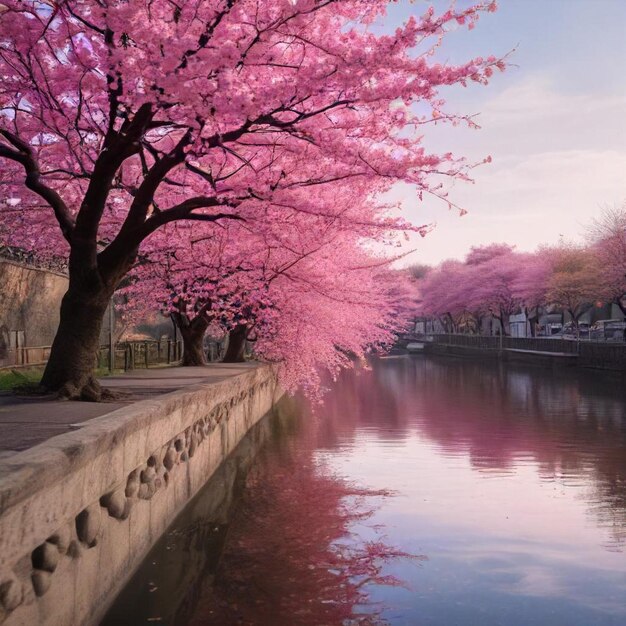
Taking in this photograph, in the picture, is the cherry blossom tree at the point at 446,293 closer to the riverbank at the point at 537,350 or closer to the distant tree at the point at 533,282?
the riverbank at the point at 537,350

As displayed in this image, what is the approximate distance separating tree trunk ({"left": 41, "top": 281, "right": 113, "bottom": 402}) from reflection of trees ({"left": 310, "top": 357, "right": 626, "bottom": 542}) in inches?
268

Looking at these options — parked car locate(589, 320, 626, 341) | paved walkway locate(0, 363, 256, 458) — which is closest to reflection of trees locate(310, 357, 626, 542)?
paved walkway locate(0, 363, 256, 458)

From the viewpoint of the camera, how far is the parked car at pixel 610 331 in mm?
53600

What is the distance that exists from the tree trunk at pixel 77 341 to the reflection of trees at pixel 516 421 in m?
6.82

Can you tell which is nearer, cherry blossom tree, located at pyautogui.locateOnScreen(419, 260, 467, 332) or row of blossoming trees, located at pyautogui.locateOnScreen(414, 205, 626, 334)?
row of blossoming trees, located at pyautogui.locateOnScreen(414, 205, 626, 334)

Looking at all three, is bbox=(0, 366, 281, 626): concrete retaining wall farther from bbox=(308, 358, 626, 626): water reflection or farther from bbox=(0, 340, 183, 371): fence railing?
bbox=(0, 340, 183, 371): fence railing

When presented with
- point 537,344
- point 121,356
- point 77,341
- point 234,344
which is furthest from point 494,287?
point 77,341

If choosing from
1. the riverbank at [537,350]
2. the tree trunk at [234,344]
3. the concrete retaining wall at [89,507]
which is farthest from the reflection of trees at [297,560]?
the riverbank at [537,350]

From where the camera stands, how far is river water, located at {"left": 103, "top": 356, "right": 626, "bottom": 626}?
613cm

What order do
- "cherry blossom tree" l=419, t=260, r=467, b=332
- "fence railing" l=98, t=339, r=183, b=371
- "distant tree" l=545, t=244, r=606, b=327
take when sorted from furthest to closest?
"cherry blossom tree" l=419, t=260, r=467, b=332, "distant tree" l=545, t=244, r=606, b=327, "fence railing" l=98, t=339, r=183, b=371

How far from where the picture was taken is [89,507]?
494 cm

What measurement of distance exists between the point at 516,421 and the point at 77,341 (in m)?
13.1

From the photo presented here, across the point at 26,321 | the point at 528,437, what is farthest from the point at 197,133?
the point at 26,321

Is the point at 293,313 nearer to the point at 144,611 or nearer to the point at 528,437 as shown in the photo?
the point at 528,437
